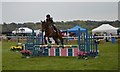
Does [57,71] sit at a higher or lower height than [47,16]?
lower

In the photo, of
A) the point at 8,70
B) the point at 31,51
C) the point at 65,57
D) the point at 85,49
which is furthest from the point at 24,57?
the point at 8,70

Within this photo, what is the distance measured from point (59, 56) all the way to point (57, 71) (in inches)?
268

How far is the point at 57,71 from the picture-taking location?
11.0 metres

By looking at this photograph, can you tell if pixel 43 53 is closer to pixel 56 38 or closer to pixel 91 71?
pixel 56 38

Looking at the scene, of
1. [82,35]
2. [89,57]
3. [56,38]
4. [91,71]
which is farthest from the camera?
[56,38]

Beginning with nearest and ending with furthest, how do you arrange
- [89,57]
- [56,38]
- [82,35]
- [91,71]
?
[91,71] → [89,57] → [82,35] → [56,38]

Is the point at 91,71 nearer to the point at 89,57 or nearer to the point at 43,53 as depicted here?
the point at 89,57

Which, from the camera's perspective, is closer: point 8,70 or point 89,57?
point 8,70

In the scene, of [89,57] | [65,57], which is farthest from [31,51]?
[89,57]

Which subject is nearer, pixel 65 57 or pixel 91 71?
pixel 91 71

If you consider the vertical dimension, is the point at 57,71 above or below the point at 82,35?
below

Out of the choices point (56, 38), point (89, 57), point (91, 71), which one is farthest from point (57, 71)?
point (56, 38)

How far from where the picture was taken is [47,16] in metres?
18.7

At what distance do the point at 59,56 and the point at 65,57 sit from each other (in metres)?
0.54
